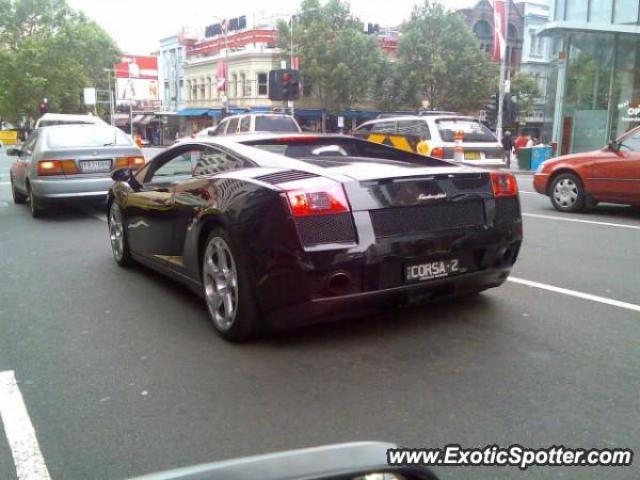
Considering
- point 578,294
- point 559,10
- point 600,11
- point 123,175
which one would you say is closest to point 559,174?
point 578,294

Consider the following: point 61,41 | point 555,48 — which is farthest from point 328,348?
point 61,41

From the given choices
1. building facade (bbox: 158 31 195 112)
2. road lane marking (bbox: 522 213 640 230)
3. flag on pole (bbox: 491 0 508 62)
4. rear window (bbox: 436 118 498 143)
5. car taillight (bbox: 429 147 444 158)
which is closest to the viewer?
road lane marking (bbox: 522 213 640 230)

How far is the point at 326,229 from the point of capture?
12.8 ft

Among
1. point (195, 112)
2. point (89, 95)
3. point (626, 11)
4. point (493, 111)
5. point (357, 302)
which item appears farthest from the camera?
point (89, 95)

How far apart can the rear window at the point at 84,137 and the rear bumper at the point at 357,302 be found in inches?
305

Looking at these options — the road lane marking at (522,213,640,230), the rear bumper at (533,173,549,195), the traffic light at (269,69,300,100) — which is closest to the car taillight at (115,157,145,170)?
the road lane marking at (522,213,640,230)

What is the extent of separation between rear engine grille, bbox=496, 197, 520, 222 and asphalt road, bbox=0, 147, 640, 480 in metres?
0.73

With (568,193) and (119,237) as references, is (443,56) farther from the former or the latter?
(119,237)

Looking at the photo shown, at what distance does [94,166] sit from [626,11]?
915 inches

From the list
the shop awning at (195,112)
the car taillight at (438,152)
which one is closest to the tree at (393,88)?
the shop awning at (195,112)

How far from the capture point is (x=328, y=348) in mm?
4203

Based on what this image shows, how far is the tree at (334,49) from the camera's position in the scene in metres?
46.9

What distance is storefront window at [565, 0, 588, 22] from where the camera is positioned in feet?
90.3

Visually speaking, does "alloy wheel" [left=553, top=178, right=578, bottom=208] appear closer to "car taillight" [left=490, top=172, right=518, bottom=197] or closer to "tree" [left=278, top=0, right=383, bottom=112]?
"car taillight" [left=490, top=172, right=518, bottom=197]
